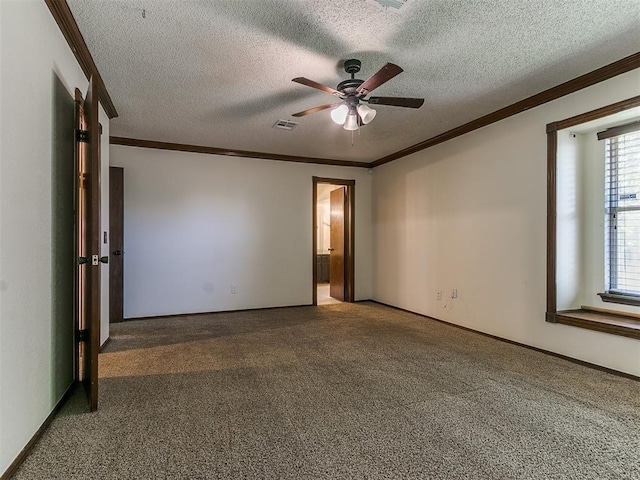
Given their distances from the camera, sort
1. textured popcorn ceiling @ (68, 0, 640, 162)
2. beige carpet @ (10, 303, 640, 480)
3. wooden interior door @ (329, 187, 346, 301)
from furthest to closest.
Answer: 1. wooden interior door @ (329, 187, 346, 301)
2. textured popcorn ceiling @ (68, 0, 640, 162)
3. beige carpet @ (10, 303, 640, 480)

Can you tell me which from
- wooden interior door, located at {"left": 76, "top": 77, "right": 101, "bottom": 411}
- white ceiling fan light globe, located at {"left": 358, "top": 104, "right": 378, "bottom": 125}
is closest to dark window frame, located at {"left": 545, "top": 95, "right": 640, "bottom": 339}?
white ceiling fan light globe, located at {"left": 358, "top": 104, "right": 378, "bottom": 125}

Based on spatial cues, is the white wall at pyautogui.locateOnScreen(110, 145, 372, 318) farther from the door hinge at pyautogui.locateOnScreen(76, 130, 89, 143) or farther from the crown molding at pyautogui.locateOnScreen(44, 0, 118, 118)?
the door hinge at pyautogui.locateOnScreen(76, 130, 89, 143)

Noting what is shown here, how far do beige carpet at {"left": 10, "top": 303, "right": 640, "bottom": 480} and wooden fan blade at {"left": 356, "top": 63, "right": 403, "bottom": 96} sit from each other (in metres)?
2.22

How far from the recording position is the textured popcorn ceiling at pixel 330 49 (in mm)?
2119

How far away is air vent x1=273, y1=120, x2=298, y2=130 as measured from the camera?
409cm

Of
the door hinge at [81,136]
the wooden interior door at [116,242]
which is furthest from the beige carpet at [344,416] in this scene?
the door hinge at [81,136]

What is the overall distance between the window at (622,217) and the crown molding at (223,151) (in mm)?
3695

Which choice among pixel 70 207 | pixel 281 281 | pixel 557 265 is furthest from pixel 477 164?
pixel 70 207

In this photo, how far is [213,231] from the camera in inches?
208

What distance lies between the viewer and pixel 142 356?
3.23m

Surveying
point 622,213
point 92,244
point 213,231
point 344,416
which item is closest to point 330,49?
point 92,244

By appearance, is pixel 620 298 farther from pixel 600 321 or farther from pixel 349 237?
pixel 349 237

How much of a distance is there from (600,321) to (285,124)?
3.76m

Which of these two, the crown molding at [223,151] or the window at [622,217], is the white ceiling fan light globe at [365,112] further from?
the crown molding at [223,151]
